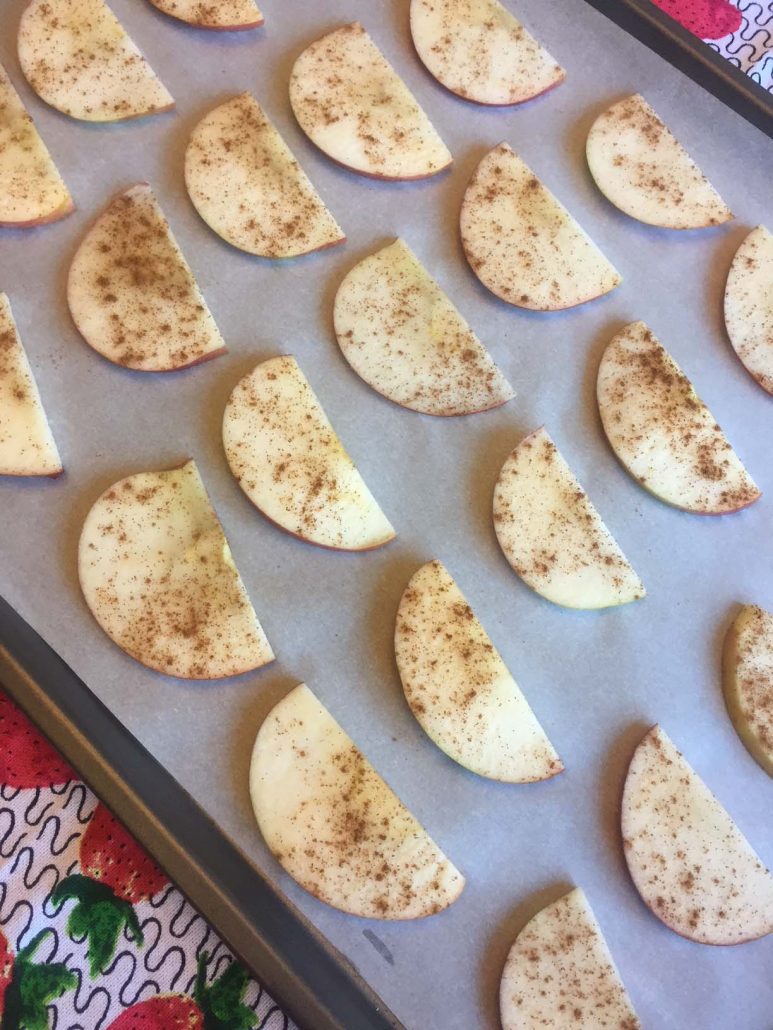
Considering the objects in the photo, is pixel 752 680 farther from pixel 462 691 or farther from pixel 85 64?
pixel 85 64

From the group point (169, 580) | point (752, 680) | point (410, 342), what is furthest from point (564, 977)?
point (410, 342)

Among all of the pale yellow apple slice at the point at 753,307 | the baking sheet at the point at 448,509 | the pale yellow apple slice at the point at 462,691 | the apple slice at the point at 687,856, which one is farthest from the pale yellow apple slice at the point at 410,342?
the apple slice at the point at 687,856

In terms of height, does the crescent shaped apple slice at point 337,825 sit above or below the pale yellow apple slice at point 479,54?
below

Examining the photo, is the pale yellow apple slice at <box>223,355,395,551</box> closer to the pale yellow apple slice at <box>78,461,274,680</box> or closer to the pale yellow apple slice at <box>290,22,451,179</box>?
the pale yellow apple slice at <box>78,461,274,680</box>

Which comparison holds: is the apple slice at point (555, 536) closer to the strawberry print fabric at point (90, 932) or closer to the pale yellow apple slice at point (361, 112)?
the pale yellow apple slice at point (361, 112)

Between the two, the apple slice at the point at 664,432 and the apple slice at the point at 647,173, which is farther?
the apple slice at the point at 647,173

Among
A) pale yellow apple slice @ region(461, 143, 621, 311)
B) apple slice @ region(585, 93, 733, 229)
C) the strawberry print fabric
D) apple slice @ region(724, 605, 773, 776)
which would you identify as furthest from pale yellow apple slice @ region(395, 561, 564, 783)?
apple slice @ region(585, 93, 733, 229)

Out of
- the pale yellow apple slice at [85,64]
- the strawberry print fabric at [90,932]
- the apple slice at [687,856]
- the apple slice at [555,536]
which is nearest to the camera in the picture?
the strawberry print fabric at [90,932]
